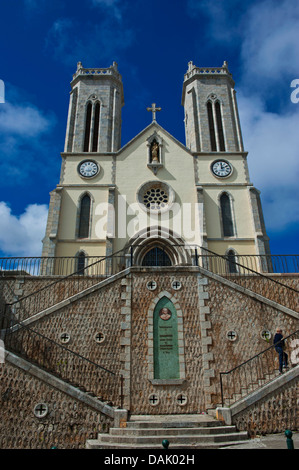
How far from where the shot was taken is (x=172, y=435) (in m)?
7.11

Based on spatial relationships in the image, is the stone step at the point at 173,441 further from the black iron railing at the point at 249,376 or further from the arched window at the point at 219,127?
the arched window at the point at 219,127

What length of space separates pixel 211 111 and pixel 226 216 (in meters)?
8.55

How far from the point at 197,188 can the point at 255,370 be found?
11526mm

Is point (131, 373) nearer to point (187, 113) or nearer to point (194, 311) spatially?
point (194, 311)

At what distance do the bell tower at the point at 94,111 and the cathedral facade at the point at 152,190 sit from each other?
0.07 metres

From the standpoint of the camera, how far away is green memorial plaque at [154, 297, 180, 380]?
933cm

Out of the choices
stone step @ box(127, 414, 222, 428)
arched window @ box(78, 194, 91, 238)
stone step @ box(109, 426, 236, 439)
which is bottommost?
stone step @ box(109, 426, 236, 439)

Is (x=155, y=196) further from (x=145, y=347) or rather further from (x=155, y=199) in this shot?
(x=145, y=347)

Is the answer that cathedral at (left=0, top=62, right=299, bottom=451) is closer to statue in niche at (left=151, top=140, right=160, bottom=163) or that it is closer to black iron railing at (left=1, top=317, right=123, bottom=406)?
black iron railing at (left=1, top=317, right=123, bottom=406)

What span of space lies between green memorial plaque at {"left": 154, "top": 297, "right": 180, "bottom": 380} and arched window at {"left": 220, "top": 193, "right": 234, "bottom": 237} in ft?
30.6

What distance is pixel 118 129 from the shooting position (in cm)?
2258

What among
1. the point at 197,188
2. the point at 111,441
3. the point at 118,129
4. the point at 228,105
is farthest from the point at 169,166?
the point at 111,441

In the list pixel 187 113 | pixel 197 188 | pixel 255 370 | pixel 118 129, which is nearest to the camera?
pixel 255 370

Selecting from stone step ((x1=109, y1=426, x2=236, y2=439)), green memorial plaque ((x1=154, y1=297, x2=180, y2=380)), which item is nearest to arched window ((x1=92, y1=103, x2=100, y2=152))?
green memorial plaque ((x1=154, y1=297, x2=180, y2=380))
